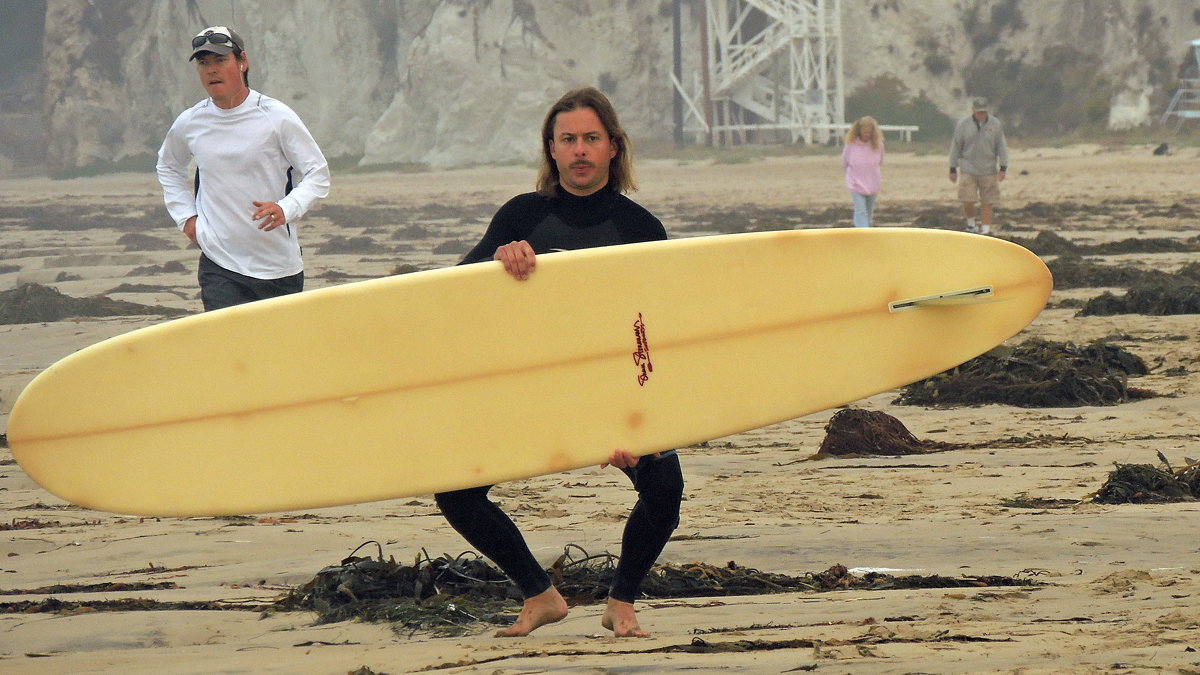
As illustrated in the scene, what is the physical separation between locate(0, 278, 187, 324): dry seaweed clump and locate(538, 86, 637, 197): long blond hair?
7.74 meters

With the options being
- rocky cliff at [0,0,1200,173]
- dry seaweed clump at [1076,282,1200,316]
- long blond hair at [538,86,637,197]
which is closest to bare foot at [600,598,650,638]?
long blond hair at [538,86,637,197]

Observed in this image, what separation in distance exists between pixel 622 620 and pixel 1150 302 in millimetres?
6959

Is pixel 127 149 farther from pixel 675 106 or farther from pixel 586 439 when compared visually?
pixel 586 439

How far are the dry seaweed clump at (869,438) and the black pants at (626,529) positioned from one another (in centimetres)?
230

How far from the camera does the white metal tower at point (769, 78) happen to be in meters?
36.0

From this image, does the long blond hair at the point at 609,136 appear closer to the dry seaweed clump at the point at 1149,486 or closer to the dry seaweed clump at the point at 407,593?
the dry seaweed clump at the point at 407,593

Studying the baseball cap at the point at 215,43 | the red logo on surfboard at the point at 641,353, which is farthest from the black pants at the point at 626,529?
the baseball cap at the point at 215,43

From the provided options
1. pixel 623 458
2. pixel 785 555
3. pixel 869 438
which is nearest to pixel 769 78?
pixel 869 438

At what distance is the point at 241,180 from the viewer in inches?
173

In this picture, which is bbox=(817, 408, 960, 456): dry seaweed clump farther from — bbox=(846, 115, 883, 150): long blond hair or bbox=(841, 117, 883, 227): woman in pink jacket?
bbox=(846, 115, 883, 150): long blond hair

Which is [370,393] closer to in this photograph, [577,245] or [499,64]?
[577,245]

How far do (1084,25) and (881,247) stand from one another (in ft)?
114

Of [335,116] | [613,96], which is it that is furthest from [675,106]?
[335,116]

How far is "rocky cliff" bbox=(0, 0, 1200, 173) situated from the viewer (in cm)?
3506
